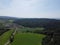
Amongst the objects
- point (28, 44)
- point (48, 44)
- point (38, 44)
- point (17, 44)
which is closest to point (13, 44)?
point (17, 44)

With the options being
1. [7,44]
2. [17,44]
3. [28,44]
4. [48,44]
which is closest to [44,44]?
[48,44]

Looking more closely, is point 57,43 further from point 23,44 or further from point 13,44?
point 13,44

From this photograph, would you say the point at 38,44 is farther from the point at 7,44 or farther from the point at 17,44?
the point at 7,44

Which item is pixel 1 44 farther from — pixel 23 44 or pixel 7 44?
pixel 23 44

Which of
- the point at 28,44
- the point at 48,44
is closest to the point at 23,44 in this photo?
the point at 28,44

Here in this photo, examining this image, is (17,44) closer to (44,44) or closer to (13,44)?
(13,44)

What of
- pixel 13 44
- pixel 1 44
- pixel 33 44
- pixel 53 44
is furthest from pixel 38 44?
pixel 1 44
